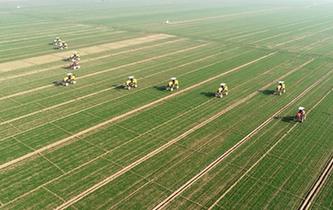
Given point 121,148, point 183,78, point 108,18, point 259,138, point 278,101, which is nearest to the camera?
point 121,148

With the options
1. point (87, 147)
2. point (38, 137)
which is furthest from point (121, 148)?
point (38, 137)

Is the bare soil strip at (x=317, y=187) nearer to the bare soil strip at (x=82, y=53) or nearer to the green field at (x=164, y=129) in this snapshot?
the green field at (x=164, y=129)

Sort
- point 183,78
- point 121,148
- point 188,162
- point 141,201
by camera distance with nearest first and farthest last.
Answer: point 141,201, point 188,162, point 121,148, point 183,78

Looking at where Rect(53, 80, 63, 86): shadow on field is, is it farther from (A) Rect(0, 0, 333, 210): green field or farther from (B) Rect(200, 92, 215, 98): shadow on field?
(B) Rect(200, 92, 215, 98): shadow on field

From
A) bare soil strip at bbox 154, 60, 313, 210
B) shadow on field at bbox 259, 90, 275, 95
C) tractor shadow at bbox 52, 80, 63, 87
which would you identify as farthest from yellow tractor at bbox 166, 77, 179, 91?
tractor shadow at bbox 52, 80, 63, 87

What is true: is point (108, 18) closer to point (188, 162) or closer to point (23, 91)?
point (23, 91)

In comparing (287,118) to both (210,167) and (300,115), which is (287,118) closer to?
(300,115)
